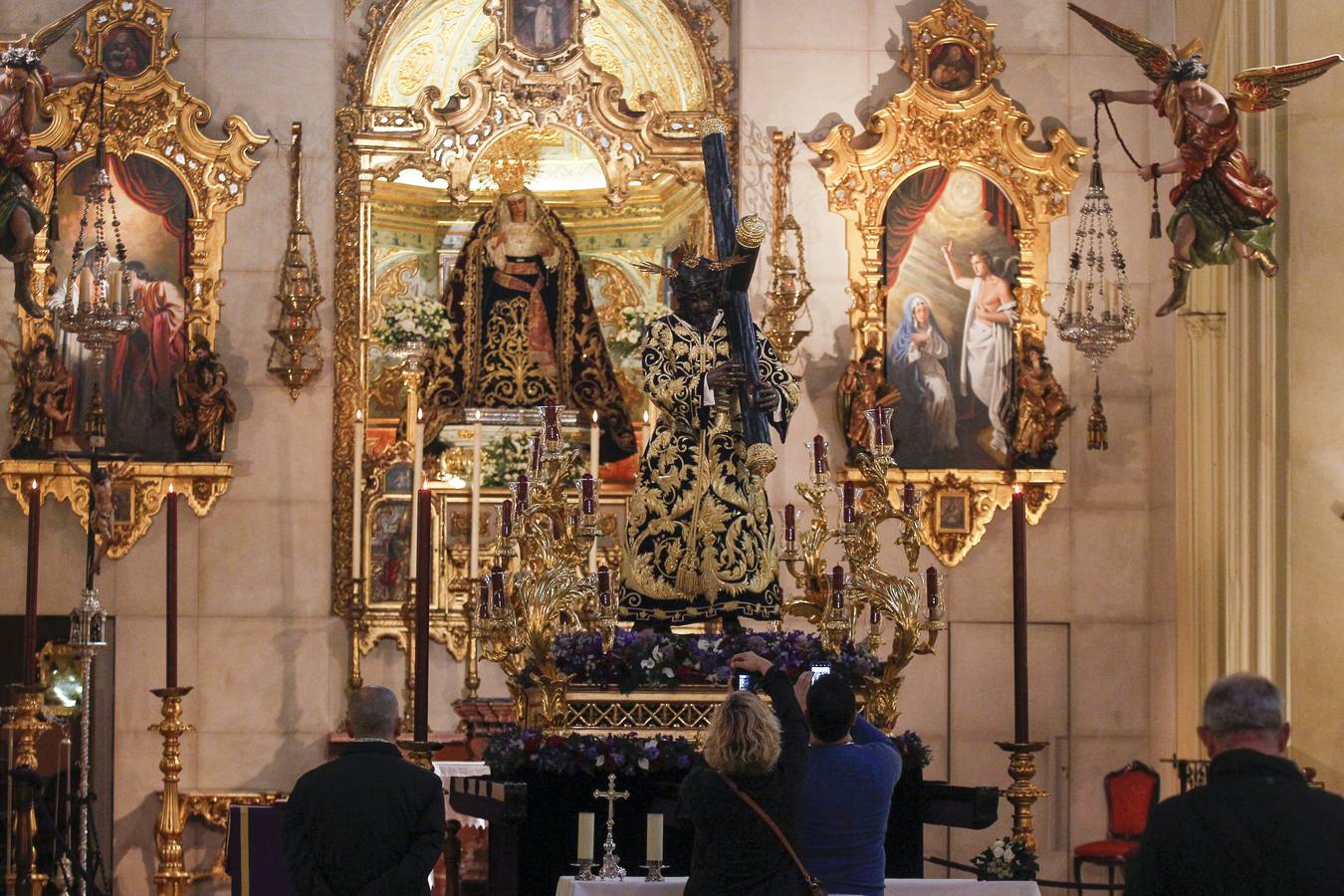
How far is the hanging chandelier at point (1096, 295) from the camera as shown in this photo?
12.8 m

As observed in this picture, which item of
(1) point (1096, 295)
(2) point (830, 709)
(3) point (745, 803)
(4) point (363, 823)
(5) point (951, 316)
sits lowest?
(4) point (363, 823)

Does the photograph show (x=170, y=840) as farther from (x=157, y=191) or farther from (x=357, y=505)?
(x=157, y=191)

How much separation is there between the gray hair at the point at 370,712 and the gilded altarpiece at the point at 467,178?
696 cm

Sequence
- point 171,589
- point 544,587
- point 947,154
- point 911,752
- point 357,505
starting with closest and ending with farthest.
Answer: point 544,587 < point 911,752 < point 171,589 < point 357,505 < point 947,154

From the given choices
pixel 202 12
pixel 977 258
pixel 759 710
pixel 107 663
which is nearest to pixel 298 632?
pixel 107 663

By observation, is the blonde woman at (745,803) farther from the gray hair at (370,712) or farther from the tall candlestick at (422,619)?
the tall candlestick at (422,619)

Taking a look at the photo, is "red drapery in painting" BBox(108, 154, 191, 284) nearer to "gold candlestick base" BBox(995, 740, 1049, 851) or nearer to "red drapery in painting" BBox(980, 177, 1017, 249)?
"red drapery in painting" BBox(980, 177, 1017, 249)

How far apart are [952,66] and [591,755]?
23.1 feet

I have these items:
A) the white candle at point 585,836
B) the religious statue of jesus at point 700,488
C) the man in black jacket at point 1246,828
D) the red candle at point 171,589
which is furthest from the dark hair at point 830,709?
the red candle at point 171,589

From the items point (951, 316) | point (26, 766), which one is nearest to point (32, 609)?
point (26, 766)

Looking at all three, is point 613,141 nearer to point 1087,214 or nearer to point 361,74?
point 361,74

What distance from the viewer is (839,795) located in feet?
21.2

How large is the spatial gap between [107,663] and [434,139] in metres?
4.32

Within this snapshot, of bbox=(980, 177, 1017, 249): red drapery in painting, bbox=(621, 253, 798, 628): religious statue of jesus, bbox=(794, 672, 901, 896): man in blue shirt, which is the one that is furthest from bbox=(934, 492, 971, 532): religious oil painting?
bbox=(794, 672, 901, 896): man in blue shirt
